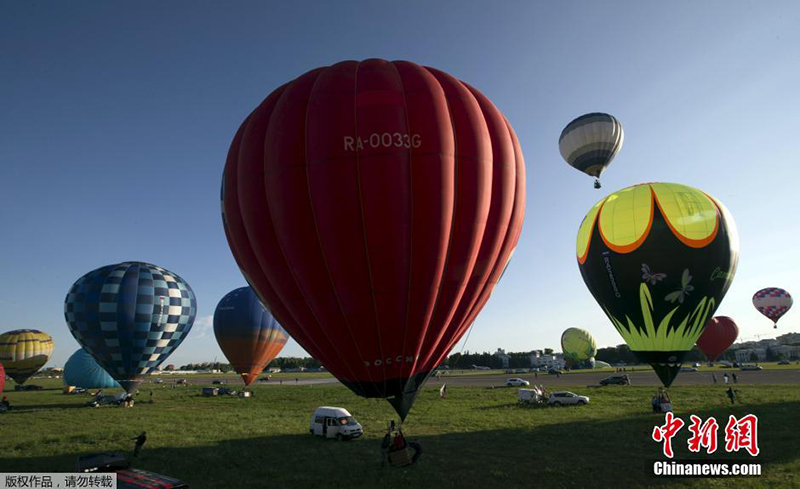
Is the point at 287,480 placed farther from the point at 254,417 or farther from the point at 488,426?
the point at 254,417

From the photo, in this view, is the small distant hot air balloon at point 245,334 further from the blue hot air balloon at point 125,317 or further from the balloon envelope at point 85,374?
the balloon envelope at point 85,374

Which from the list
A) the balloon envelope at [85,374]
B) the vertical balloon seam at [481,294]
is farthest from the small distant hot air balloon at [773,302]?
the balloon envelope at [85,374]

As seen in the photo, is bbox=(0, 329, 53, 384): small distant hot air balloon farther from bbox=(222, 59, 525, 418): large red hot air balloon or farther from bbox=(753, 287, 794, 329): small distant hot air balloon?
bbox=(753, 287, 794, 329): small distant hot air balloon

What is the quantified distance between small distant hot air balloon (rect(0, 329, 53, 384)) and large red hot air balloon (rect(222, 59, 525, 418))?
6021 centimetres

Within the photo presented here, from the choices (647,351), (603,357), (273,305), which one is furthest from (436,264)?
(603,357)

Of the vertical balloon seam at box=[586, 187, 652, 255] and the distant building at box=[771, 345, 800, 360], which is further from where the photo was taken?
the distant building at box=[771, 345, 800, 360]

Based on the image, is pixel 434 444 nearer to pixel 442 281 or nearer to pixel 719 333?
pixel 442 281

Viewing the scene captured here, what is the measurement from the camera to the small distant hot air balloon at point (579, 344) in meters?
91.4

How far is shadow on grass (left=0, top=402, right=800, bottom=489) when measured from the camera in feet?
43.6

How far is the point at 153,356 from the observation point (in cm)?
3569

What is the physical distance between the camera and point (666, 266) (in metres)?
22.8

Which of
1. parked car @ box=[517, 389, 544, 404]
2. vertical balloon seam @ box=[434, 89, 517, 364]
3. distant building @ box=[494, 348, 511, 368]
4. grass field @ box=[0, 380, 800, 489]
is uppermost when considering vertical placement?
vertical balloon seam @ box=[434, 89, 517, 364]

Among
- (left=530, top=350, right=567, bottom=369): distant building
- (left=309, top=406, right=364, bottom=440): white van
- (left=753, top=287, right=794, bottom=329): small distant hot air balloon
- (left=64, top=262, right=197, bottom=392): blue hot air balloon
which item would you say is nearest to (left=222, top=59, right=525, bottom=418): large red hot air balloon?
(left=309, top=406, right=364, bottom=440): white van

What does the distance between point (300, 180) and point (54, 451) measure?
1750 centimetres
